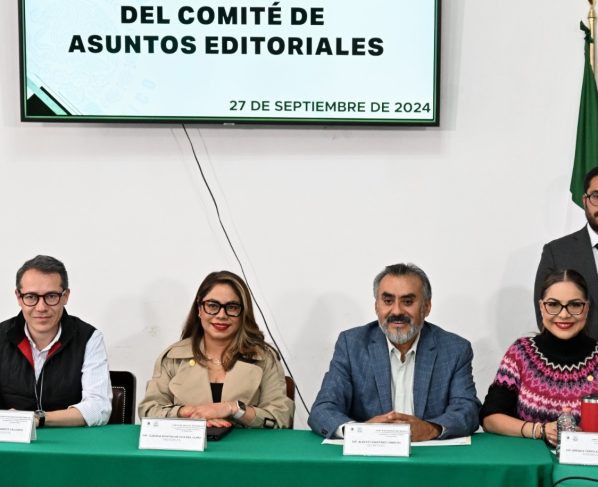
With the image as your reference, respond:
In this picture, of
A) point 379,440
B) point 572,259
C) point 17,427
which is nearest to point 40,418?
point 17,427

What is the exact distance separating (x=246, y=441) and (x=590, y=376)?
1096 millimetres

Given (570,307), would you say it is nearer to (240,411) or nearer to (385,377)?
(385,377)

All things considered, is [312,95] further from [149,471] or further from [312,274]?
[149,471]

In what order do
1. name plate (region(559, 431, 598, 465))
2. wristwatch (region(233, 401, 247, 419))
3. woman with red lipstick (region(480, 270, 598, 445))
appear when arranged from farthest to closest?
1. wristwatch (region(233, 401, 247, 419))
2. woman with red lipstick (region(480, 270, 598, 445))
3. name plate (region(559, 431, 598, 465))

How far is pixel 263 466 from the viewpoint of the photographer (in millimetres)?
2799

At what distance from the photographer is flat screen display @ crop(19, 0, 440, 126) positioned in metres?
4.45

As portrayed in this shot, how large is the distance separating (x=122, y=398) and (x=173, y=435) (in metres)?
0.86

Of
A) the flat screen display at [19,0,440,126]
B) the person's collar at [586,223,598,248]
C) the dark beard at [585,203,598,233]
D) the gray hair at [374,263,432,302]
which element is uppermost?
the flat screen display at [19,0,440,126]

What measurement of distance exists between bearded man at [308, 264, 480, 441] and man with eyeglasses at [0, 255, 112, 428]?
0.82m

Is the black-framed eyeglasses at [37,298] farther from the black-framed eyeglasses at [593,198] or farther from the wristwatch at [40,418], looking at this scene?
the black-framed eyeglasses at [593,198]

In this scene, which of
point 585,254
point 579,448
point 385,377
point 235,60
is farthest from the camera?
point 235,60

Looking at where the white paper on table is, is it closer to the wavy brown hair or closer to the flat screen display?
the wavy brown hair

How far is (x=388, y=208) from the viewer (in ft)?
15.1

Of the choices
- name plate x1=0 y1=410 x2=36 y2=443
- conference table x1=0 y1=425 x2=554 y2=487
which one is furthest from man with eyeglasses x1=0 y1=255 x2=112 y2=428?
conference table x1=0 y1=425 x2=554 y2=487
